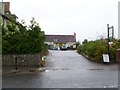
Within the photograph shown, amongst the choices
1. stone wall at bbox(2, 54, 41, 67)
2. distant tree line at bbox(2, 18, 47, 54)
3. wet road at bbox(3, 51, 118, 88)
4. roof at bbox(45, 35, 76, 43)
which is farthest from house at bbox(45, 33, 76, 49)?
wet road at bbox(3, 51, 118, 88)

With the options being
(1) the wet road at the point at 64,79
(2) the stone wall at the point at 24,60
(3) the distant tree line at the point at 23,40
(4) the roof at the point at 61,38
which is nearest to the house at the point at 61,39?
(4) the roof at the point at 61,38

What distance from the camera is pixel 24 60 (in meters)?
26.9

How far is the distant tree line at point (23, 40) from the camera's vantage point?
27547 mm

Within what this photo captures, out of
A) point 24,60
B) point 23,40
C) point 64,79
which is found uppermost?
point 23,40

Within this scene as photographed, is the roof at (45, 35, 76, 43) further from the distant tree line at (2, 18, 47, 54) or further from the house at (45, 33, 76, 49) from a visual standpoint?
the distant tree line at (2, 18, 47, 54)

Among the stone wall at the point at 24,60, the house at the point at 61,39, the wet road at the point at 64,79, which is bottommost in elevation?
the wet road at the point at 64,79

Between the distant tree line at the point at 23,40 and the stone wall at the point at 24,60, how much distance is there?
0.64m

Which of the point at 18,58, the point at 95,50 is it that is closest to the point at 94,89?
the point at 18,58

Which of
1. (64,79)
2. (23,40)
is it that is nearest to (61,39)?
(23,40)

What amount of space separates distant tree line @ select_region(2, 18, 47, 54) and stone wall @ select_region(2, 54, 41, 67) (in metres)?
0.64

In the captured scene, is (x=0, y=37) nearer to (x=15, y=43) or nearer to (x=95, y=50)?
(x=15, y=43)

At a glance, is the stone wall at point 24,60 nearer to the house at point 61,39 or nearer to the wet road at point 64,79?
the wet road at point 64,79

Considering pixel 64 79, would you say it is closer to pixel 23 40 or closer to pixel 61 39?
pixel 23 40

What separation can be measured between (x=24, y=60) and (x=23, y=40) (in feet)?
6.12
